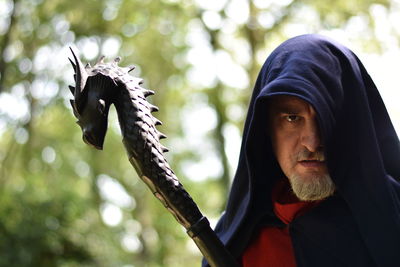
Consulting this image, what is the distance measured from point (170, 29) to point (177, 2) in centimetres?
119

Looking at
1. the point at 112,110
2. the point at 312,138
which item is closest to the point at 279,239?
the point at 312,138

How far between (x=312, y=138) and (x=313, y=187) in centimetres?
17

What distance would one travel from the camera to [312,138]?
260 centimetres

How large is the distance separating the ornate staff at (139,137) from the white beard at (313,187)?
32 centimetres

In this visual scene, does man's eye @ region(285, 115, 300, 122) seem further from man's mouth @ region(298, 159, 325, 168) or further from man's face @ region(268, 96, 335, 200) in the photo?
man's mouth @ region(298, 159, 325, 168)

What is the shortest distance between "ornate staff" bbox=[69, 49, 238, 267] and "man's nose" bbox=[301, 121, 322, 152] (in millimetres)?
414

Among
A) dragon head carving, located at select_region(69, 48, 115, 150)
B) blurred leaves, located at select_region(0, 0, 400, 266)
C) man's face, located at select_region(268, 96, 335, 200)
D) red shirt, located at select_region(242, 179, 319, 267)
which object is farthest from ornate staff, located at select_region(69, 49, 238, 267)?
blurred leaves, located at select_region(0, 0, 400, 266)

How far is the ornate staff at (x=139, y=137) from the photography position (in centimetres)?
256

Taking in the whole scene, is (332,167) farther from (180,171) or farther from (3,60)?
(180,171)

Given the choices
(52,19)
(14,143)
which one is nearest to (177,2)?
(52,19)

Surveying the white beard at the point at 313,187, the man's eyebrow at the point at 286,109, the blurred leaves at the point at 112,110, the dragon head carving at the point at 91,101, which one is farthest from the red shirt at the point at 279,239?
the blurred leaves at the point at 112,110

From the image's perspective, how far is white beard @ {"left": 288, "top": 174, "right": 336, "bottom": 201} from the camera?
263 centimetres

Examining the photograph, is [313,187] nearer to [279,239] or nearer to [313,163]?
[313,163]

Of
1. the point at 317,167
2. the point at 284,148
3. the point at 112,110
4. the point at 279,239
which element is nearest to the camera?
the point at 317,167
